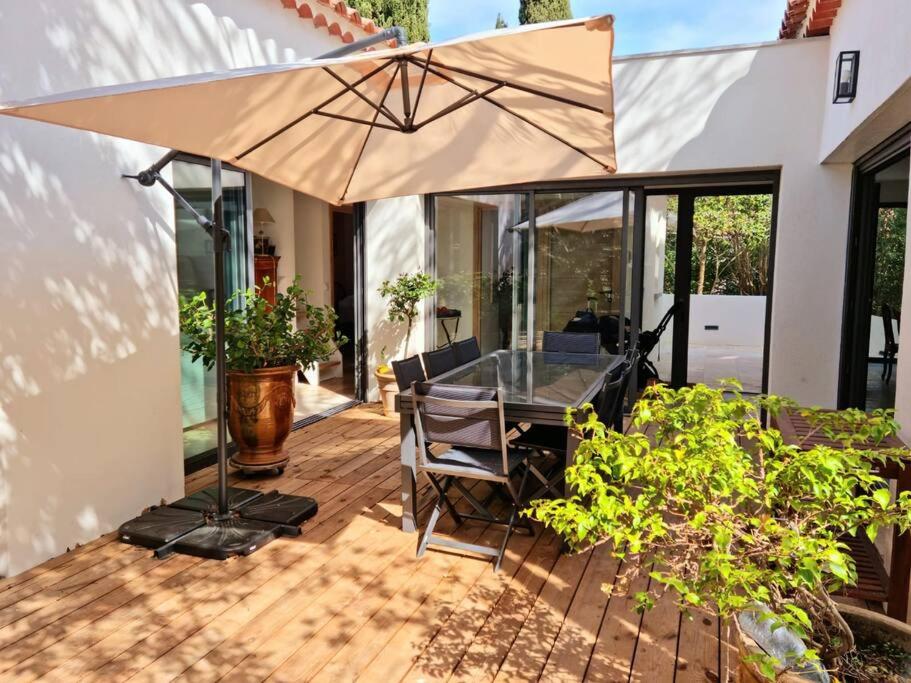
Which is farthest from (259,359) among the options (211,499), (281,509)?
(281,509)

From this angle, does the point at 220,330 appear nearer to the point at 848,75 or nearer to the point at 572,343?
the point at 572,343

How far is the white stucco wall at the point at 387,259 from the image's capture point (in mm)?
7152

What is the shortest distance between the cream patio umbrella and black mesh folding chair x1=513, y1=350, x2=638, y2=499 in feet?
4.06

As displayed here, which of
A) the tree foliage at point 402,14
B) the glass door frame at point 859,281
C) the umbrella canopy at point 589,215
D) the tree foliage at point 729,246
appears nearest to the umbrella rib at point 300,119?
the glass door frame at point 859,281

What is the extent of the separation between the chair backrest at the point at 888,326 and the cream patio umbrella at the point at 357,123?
2.27m

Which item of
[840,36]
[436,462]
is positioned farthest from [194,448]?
[840,36]

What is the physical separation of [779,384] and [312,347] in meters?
4.03

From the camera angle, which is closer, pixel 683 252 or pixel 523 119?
pixel 523 119

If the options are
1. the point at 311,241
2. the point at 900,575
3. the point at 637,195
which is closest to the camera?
the point at 900,575

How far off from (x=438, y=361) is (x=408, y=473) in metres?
1.00

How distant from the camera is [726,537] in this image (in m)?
1.58

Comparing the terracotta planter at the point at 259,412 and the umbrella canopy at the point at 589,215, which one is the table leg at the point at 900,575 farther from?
the umbrella canopy at the point at 589,215

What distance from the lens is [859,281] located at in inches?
203

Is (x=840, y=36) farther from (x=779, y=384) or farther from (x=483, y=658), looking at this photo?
(x=483, y=658)
